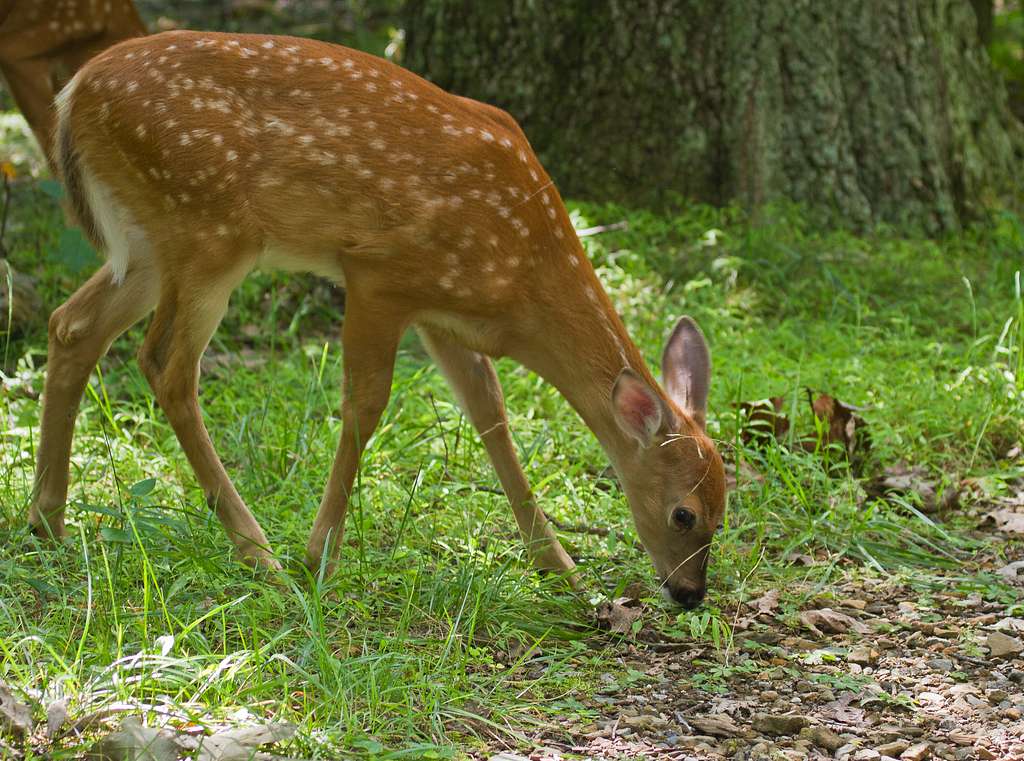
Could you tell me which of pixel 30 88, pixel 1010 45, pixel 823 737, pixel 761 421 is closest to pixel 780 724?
pixel 823 737

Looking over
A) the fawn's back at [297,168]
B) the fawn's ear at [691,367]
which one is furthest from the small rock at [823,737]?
the fawn's back at [297,168]

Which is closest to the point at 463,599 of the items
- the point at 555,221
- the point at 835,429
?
the point at 555,221

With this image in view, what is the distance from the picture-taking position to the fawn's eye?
424 centimetres

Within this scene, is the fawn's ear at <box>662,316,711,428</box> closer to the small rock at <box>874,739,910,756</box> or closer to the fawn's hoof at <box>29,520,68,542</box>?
the small rock at <box>874,739,910,756</box>

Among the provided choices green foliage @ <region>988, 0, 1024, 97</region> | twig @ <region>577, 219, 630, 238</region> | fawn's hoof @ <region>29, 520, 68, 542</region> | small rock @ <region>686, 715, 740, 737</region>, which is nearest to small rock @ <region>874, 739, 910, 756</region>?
small rock @ <region>686, 715, 740, 737</region>

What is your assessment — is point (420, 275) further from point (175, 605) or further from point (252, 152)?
point (175, 605)

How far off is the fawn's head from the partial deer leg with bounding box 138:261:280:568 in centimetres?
119

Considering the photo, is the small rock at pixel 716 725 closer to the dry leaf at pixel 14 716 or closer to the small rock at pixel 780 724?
the small rock at pixel 780 724

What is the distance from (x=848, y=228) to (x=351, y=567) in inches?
172

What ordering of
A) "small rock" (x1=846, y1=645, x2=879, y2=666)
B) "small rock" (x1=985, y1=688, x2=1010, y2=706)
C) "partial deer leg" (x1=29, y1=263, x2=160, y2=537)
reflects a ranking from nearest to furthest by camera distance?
"small rock" (x1=985, y1=688, x2=1010, y2=706), "small rock" (x1=846, y1=645, x2=879, y2=666), "partial deer leg" (x1=29, y1=263, x2=160, y2=537)

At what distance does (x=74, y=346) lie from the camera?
448cm

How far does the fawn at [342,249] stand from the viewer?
165 inches

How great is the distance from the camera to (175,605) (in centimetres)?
375

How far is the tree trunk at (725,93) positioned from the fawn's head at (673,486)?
11.6 feet
